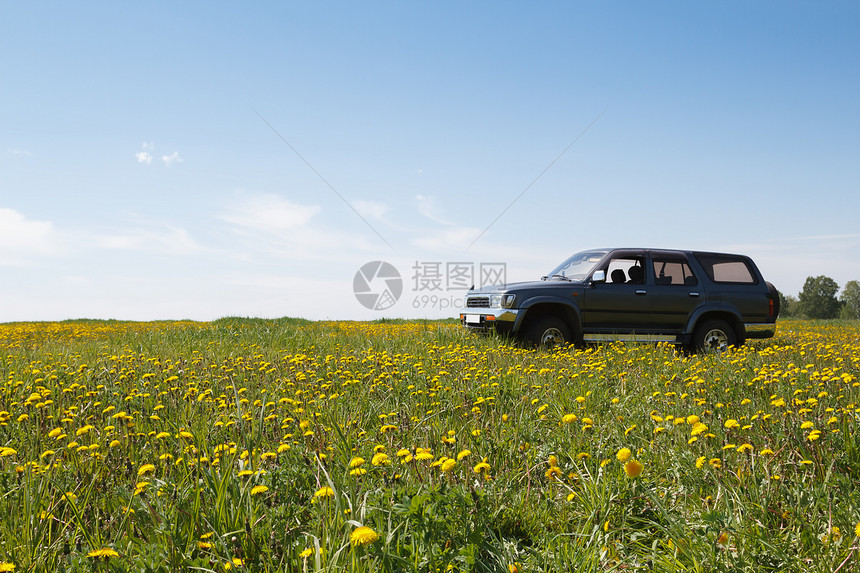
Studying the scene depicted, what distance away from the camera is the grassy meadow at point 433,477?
6.74 feet

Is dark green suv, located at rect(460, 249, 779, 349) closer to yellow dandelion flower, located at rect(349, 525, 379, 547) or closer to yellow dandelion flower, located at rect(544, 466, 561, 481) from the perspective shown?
yellow dandelion flower, located at rect(544, 466, 561, 481)

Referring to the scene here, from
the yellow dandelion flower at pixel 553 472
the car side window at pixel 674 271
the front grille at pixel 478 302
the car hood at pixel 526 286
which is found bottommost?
the yellow dandelion flower at pixel 553 472

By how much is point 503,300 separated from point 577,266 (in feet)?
6.34

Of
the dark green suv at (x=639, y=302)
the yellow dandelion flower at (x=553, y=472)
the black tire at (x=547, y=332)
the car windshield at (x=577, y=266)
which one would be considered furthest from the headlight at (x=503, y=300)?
the yellow dandelion flower at (x=553, y=472)

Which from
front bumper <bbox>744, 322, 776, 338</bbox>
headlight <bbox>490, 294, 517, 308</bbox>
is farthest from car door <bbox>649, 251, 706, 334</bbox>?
headlight <bbox>490, 294, 517, 308</bbox>

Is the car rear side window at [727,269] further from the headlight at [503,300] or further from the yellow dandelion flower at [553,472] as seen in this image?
the yellow dandelion flower at [553,472]

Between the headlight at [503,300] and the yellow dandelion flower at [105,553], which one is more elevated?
the headlight at [503,300]

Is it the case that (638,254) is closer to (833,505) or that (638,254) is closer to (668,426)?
(668,426)

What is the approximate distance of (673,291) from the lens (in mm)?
9633

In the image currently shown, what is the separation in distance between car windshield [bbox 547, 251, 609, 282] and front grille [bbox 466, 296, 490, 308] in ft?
4.60

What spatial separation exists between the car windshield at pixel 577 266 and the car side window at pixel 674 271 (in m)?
1.13

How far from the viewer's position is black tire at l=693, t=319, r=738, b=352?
9.85 metres

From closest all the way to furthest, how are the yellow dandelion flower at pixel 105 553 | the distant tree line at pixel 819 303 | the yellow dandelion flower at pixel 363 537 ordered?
the yellow dandelion flower at pixel 363 537
the yellow dandelion flower at pixel 105 553
the distant tree line at pixel 819 303

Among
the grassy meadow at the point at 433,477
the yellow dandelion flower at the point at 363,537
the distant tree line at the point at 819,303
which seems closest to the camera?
the yellow dandelion flower at the point at 363,537
